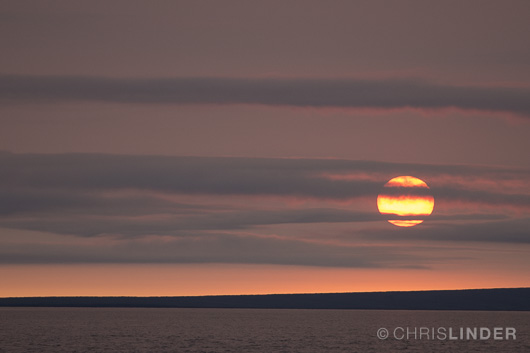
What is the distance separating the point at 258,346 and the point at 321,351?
19146mm

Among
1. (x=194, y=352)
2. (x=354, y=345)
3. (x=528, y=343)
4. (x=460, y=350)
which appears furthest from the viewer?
(x=528, y=343)

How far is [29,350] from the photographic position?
134875mm

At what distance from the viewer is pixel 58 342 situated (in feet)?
531

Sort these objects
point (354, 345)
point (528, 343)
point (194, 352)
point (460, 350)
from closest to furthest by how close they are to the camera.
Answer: point (194, 352) → point (460, 350) → point (354, 345) → point (528, 343)

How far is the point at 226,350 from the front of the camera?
140125mm

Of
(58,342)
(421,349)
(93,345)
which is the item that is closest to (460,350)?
(421,349)

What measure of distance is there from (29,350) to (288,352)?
144 ft

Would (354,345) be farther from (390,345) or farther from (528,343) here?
(528,343)

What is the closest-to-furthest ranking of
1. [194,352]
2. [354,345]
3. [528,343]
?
[194,352]
[354,345]
[528,343]

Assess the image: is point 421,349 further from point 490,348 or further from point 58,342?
point 58,342

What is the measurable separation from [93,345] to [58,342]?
562 inches

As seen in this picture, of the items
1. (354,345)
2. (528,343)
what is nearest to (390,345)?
(354,345)

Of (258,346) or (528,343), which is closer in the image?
(258,346)

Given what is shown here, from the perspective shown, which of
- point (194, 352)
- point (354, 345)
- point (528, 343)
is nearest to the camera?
point (194, 352)
